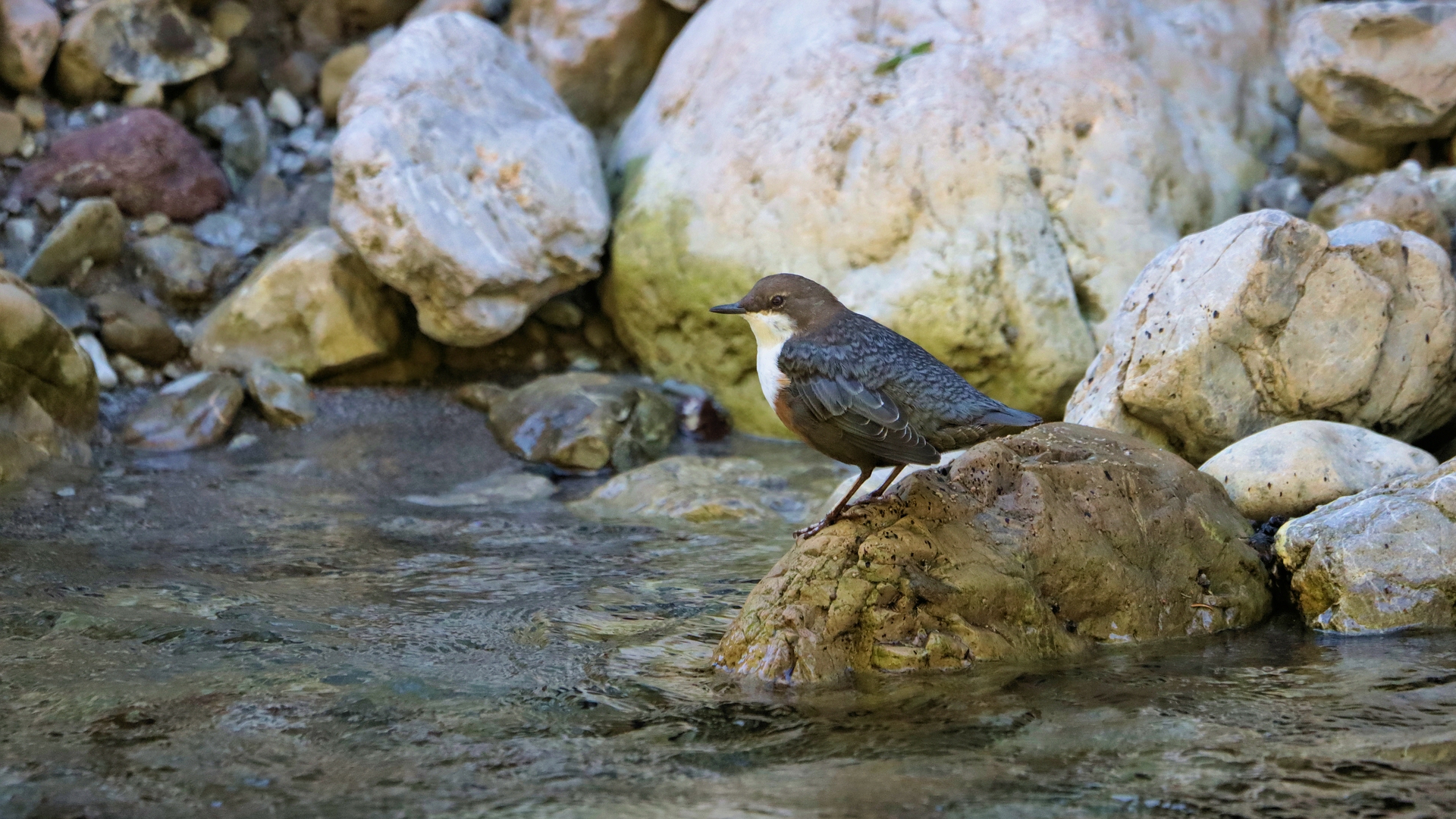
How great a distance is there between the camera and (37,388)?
6.29 metres

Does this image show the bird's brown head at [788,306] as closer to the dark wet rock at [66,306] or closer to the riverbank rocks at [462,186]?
the riverbank rocks at [462,186]

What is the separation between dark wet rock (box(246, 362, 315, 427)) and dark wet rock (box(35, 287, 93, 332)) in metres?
1.00

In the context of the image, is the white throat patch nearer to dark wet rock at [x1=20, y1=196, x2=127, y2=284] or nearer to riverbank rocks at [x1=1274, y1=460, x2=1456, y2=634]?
riverbank rocks at [x1=1274, y1=460, x2=1456, y2=634]

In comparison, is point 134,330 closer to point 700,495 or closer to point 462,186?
point 462,186

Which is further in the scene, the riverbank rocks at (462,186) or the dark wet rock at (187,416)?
the riverbank rocks at (462,186)

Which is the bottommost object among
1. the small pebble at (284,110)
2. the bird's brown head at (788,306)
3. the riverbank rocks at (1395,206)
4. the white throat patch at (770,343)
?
the small pebble at (284,110)

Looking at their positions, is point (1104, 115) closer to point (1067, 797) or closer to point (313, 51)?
point (1067, 797)

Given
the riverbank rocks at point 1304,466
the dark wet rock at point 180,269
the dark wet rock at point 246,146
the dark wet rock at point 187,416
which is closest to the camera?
the riverbank rocks at point 1304,466

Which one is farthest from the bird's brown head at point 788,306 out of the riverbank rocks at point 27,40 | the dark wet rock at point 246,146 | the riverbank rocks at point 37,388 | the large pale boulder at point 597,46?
the riverbank rocks at point 27,40

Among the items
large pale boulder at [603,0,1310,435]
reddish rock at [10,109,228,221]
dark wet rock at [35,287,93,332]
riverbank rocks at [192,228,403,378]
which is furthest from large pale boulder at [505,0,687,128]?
dark wet rock at [35,287,93,332]

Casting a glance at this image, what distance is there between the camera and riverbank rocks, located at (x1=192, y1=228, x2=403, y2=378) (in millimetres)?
7582

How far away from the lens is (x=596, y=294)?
8305mm

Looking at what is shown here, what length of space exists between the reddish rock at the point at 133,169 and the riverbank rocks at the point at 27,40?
53 cm

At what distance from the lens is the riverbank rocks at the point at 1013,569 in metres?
3.72
